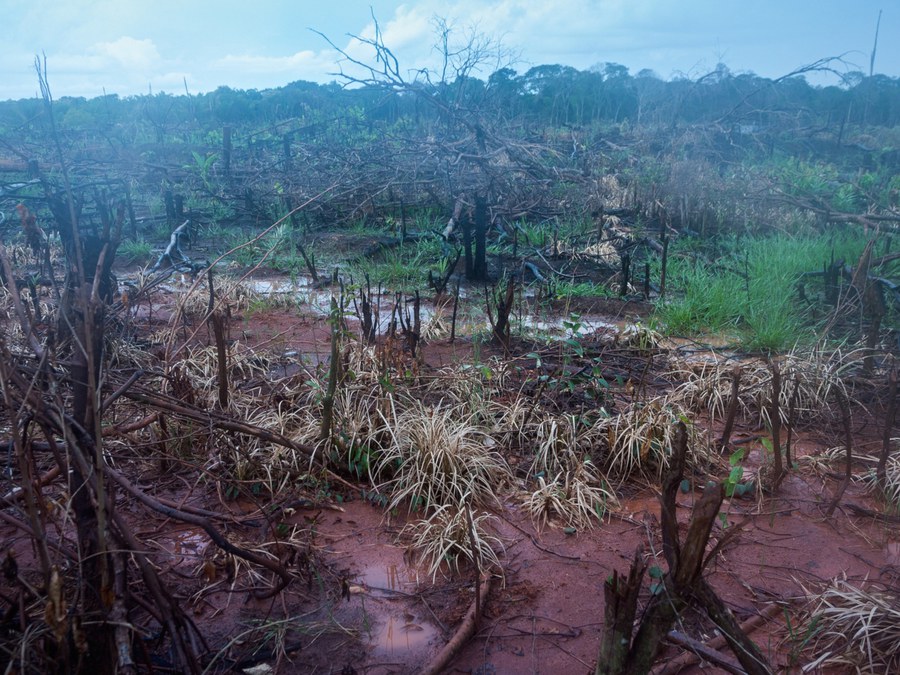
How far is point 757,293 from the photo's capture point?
5.44 m

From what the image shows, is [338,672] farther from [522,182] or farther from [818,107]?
[818,107]

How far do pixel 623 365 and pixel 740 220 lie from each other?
4731 mm

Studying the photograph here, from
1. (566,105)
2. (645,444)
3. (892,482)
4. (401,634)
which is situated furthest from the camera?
(566,105)

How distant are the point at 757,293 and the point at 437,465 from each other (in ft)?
11.4

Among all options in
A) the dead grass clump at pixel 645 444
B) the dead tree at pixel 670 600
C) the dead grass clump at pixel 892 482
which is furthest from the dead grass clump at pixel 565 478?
the dead tree at pixel 670 600

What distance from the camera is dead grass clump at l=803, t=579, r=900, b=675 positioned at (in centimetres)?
209

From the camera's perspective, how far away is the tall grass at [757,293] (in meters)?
4.90

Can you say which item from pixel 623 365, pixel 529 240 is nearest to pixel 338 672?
pixel 623 365

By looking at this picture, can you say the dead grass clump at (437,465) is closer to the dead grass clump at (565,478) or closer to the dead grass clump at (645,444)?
the dead grass clump at (565,478)

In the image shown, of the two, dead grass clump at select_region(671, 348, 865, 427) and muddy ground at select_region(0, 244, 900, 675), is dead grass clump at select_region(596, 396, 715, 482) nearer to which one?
muddy ground at select_region(0, 244, 900, 675)

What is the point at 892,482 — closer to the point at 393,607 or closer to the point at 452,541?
the point at 452,541

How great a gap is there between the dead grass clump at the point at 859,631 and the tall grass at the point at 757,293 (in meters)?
2.69

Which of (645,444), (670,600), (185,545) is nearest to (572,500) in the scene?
(645,444)

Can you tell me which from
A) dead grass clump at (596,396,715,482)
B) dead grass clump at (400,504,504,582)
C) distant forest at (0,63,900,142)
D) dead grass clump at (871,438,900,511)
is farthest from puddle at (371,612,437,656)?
distant forest at (0,63,900,142)
